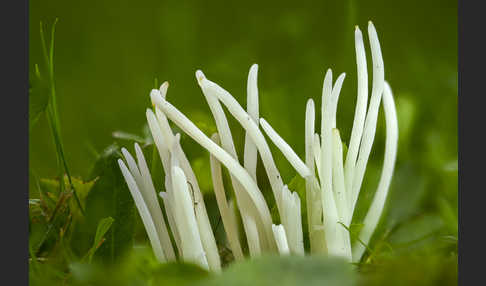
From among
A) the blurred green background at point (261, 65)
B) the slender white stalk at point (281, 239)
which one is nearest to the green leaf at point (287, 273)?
the slender white stalk at point (281, 239)

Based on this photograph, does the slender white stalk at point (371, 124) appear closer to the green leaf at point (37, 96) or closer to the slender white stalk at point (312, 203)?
the slender white stalk at point (312, 203)

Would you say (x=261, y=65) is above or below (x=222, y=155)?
above

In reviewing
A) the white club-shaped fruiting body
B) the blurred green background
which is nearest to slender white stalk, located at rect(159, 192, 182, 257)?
the white club-shaped fruiting body

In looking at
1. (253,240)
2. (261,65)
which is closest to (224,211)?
(253,240)

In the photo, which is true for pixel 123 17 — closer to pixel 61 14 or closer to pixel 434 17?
pixel 61 14

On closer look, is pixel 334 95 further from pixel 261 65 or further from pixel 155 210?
pixel 261 65

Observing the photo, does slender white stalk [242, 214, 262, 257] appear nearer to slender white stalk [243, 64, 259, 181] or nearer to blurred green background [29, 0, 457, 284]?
slender white stalk [243, 64, 259, 181]

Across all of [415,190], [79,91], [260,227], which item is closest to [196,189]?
[260,227]
